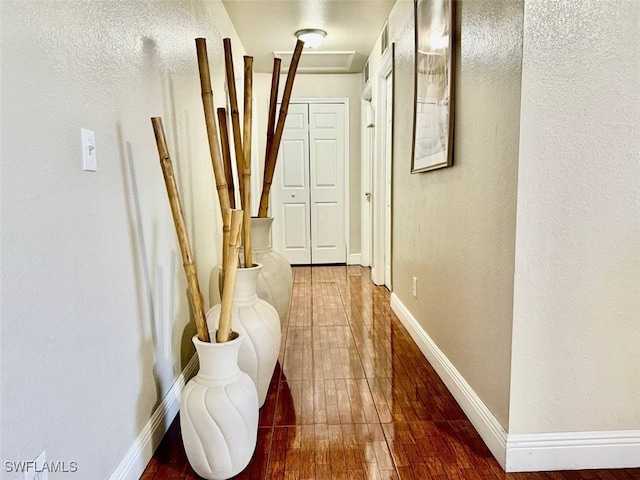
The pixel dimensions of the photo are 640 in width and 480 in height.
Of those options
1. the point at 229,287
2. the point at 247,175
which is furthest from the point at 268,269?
the point at 229,287

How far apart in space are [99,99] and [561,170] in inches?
53.5

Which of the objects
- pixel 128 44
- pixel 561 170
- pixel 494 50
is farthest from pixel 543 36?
pixel 128 44

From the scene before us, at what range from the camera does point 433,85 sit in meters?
2.12

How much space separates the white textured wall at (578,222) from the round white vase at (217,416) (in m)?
0.87

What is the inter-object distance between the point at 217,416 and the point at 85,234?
2.15 ft

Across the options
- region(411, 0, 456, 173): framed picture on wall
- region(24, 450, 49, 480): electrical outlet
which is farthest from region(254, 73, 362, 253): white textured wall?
region(24, 450, 49, 480): electrical outlet

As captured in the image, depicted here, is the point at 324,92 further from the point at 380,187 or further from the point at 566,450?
the point at 566,450

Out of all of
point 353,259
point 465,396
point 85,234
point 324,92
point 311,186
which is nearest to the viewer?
point 85,234

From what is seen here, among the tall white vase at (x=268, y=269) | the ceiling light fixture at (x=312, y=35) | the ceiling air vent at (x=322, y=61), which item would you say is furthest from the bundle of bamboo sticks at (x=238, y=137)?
the ceiling air vent at (x=322, y=61)

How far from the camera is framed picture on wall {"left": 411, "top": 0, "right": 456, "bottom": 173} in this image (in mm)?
1887

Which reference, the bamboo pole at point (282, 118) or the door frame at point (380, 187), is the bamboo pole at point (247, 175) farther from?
the door frame at point (380, 187)

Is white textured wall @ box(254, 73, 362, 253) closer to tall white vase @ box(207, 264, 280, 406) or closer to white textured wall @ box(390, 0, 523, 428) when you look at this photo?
white textured wall @ box(390, 0, 523, 428)

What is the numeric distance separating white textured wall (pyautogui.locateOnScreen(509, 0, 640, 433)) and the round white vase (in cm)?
87

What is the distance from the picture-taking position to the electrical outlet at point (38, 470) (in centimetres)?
88
